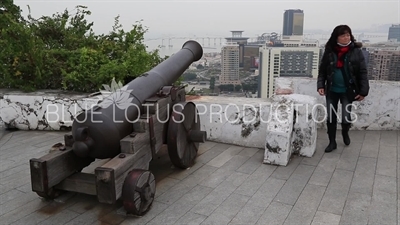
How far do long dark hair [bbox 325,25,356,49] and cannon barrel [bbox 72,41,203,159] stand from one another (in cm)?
214

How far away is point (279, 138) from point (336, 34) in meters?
1.43

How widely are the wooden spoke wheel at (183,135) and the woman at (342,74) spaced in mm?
1688

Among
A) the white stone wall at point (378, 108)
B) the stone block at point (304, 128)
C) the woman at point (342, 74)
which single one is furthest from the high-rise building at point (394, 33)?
the stone block at point (304, 128)

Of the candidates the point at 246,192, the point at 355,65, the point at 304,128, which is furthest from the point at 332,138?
the point at 246,192

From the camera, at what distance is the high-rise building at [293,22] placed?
1398cm

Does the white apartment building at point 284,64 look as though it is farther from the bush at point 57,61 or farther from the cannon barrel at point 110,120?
the cannon barrel at point 110,120

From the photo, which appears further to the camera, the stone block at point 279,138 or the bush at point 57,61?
the bush at point 57,61

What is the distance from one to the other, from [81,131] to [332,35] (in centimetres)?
313

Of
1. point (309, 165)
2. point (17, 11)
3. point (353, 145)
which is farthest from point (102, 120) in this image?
point (17, 11)

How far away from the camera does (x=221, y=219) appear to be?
2.93 m

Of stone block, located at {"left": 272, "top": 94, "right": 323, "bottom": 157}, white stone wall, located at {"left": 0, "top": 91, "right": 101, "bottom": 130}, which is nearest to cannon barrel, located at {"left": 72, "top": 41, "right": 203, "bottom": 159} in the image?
stone block, located at {"left": 272, "top": 94, "right": 323, "bottom": 157}

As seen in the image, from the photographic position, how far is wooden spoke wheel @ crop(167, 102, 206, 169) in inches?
145

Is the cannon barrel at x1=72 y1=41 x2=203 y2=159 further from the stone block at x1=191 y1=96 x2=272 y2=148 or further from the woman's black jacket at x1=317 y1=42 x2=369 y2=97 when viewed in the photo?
the woman's black jacket at x1=317 y1=42 x2=369 y2=97

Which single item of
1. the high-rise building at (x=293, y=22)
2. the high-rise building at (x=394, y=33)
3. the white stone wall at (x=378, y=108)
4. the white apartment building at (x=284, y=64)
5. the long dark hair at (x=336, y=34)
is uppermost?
the high-rise building at (x=293, y=22)
